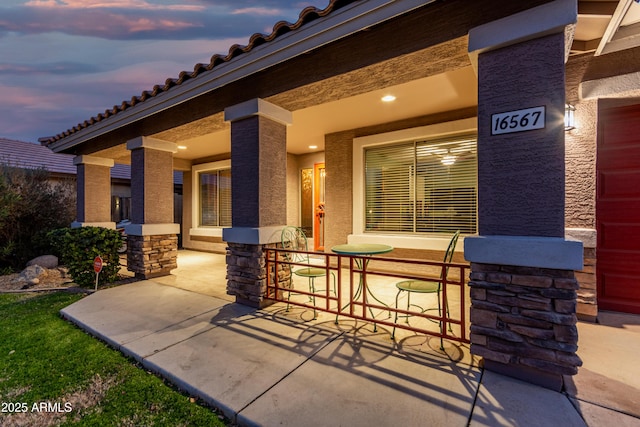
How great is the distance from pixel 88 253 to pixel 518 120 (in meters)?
6.25

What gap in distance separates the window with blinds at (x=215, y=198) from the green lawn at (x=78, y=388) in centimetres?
576

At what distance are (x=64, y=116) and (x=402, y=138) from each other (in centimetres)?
11712

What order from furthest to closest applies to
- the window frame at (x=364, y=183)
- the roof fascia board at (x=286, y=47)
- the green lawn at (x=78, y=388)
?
the window frame at (x=364, y=183), the roof fascia board at (x=286, y=47), the green lawn at (x=78, y=388)

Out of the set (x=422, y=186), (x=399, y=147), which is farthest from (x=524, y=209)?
(x=399, y=147)

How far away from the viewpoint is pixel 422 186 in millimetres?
5055

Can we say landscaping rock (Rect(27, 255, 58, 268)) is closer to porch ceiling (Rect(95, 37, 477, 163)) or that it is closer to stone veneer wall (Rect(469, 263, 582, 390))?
porch ceiling (Rect(95, 37, 477, 163))

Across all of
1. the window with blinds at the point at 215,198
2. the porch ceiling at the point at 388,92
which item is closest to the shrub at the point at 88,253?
the porch ceiling at the point at 388,92

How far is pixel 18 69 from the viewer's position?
2794cm

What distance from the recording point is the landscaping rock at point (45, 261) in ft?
20.4

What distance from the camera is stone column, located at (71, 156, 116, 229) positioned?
261 inches

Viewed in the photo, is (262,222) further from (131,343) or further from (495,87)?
(495,87)

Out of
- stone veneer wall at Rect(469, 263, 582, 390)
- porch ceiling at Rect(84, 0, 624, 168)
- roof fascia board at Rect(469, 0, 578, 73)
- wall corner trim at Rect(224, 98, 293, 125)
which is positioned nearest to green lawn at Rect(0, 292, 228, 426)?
stone veneer wall at Rect(469, 263, 582, 390)

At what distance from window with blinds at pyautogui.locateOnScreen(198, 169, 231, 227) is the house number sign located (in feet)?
25.1

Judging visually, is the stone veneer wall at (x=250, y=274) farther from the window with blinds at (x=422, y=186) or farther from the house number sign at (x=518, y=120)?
the house number sign at (x=518, y=120)
